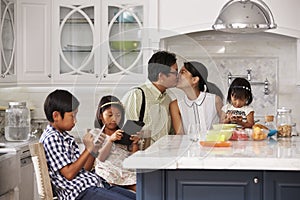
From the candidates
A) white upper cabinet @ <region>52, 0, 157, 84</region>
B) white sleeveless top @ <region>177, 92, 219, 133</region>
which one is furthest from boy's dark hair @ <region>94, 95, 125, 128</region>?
white upper cabinet @ <region>52, 0, 157, 84</region>

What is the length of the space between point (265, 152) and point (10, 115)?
2857 millimetres

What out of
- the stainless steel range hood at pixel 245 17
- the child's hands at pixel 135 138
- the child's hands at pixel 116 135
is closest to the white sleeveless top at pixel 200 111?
the child's hands at pixel 135 138

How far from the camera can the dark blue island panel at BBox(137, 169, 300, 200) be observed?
2539 millimetres

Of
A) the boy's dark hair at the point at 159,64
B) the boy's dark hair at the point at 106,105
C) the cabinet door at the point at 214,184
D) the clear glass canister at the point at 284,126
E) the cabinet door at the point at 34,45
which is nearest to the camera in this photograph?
the boy's dark hair at the point at 106,105

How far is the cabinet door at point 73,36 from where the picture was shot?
17.2 ft

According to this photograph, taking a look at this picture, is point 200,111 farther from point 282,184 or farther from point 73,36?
point 73,36

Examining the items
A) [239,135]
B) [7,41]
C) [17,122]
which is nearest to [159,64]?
[239,135]

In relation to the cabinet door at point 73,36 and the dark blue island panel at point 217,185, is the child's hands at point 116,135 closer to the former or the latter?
the dark blue island panel at point 217,185

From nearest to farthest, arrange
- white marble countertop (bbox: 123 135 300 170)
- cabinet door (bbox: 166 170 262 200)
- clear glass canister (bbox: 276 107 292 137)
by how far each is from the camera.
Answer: white marble countertop (bbox: 123 135 300 170) < cabinet door (bbox: 166 170 262 200) < clear glass canister (bbox: 276 107 292 137)

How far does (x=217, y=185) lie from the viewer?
102 inches

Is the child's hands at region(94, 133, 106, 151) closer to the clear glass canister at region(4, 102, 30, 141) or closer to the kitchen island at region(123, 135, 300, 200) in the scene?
the kitchen island at region(123, 135, 300, 200)

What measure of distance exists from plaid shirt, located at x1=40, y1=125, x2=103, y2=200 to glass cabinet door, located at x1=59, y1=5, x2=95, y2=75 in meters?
2.31

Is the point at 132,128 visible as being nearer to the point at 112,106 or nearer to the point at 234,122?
the point at 112,106

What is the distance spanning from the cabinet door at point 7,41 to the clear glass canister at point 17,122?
24cm
